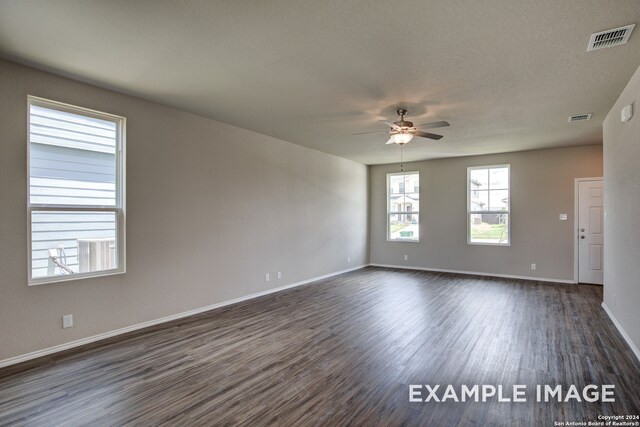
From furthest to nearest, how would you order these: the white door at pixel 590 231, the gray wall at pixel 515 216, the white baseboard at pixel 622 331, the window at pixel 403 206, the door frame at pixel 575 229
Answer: the window at pixel 403 206
the gray wall at pixel 515 216
the door frame at pixel 575 229
the white door at pixel 590 231
the white baseboard at pixel 622 331

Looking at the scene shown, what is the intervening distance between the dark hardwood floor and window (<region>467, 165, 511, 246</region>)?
2610 mm

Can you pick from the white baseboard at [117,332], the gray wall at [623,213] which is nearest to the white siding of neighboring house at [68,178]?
the white baseboard at [117,332]

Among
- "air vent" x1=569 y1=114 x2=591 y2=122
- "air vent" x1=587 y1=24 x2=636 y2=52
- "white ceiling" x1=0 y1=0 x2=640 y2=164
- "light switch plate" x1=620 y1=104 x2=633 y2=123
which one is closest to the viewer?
"white ceiling" x1=0 y1=0 x2=640 y2=164

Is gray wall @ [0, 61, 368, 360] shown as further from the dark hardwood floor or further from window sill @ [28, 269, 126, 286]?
the dark hardwood floor

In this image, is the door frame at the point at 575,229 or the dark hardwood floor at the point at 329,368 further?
the door frame at the point at 575,229

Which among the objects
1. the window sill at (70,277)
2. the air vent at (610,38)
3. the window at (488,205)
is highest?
the air vent at (610,38)

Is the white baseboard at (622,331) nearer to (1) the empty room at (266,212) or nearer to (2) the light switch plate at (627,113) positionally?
(1) the empty room at (266,212)

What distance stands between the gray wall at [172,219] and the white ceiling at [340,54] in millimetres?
349

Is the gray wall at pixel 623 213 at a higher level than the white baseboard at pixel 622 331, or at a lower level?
higher

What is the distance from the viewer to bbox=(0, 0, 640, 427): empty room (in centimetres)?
236

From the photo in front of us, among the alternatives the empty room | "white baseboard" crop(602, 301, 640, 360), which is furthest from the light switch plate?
"white baseboard" crop(602, 301, 640, 360)

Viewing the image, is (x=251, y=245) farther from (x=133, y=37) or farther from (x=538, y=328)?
(x=538, y=328)

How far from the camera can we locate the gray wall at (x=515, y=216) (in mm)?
6586

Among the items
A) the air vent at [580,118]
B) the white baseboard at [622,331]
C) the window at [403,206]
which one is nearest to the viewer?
the white baseboard at [622,331]
